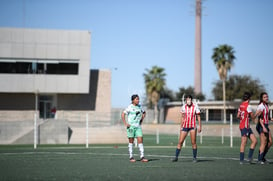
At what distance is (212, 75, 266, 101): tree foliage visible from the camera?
97.9 m

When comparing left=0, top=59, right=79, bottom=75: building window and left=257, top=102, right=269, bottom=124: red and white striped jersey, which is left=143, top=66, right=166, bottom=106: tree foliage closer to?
left=0, top=59, right=79, bottom=75: building window

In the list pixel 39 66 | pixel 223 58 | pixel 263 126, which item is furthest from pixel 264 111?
pixel 223 58

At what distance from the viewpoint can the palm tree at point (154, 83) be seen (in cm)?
8456

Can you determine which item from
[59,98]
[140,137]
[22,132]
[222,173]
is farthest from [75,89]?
[222,173]

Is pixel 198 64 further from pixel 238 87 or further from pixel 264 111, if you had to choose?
pixel 264 111

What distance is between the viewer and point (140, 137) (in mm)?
15406

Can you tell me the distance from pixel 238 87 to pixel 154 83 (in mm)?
22698

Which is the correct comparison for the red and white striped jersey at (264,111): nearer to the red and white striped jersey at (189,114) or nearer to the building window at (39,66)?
the red and white striped jersey at (189,114)

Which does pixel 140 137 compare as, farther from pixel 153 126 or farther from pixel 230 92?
pixel 230 92

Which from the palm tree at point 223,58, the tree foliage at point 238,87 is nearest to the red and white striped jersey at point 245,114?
the palm tree at point 223,58

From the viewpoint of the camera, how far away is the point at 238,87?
3949 inches

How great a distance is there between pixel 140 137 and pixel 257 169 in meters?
4.06

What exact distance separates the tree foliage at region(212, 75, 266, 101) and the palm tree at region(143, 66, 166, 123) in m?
19.3

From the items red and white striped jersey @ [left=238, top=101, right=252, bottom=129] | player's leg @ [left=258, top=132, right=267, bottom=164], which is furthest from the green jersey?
player's leg @ [left=258, top=132, right=267, bottom=164]
